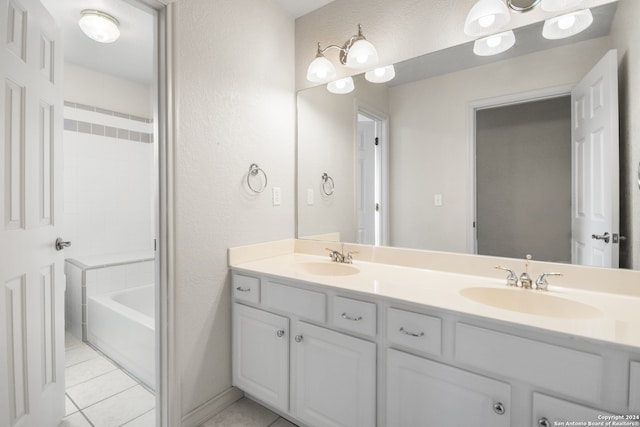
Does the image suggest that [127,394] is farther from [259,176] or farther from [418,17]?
[418,17]

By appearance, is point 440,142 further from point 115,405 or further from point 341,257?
point 115,405

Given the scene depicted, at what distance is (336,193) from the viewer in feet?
6.67

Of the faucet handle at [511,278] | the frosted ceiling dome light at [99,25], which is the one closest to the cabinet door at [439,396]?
the faucet handle at [511,278]

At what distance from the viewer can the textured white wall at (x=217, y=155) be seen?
1504 mm

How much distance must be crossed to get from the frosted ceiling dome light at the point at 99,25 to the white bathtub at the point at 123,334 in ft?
6.18

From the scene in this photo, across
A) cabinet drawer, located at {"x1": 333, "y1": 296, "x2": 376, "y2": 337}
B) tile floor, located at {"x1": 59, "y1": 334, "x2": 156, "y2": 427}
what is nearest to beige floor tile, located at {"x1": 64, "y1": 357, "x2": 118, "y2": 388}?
tile floor, located at {"x1": 59, "y1": 334, "x2": 156, "y2": 427}

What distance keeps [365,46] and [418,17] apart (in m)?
0.30

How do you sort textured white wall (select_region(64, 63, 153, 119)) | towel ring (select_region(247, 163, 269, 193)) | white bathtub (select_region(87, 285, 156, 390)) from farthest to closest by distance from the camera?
textured white wall (select_region(64, 63, 153, 119))
white bathtub (select_region(87, 285, 156, 390))
towel ring (select_region(247, 163, 269, 193))

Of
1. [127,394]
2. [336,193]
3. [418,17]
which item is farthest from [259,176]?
[127,394]

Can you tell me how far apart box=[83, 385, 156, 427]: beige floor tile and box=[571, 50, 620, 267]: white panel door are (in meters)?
2.29

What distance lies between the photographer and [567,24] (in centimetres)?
127

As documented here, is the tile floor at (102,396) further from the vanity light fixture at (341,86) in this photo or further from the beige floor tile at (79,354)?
the vanity light fixture at (341,86)

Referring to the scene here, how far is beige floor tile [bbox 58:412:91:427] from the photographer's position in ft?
5.13

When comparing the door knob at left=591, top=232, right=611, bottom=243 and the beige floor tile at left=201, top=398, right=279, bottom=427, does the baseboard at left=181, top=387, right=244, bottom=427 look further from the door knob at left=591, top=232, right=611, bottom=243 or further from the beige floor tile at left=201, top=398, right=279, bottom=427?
the door knob at left=591, top=232, right=611, bottom=243
